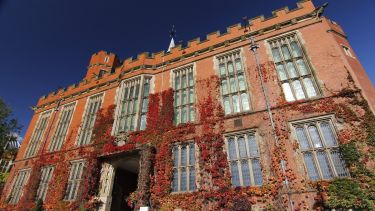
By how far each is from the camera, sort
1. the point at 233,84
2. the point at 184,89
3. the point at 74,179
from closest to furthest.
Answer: the point at 233,84 → the point at 184,89 → the point at 74,179

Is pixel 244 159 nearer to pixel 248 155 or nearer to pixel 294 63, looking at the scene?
pixel 248 155

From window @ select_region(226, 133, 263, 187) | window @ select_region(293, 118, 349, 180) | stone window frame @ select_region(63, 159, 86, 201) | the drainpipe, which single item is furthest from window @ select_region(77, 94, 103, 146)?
window @ select_region(293, 118, 349, 180)

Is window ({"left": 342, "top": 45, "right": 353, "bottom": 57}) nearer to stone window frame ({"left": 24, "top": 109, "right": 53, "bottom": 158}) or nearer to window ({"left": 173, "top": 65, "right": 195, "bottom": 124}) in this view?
window ({"left": 173, "top": 65, "right": 195, "bottom": 124})

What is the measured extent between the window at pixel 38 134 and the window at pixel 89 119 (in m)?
5.89

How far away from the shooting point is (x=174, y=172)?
43.7 ft

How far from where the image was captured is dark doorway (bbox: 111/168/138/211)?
1627cm

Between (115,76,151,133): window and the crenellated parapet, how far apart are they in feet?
2.94

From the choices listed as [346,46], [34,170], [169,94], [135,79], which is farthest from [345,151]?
[34,170]

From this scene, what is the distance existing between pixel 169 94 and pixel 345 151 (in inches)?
427

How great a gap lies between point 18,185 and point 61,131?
5.78m

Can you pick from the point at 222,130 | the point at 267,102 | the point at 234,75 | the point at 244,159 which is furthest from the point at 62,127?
the point at 267,102

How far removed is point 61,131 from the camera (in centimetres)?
2091

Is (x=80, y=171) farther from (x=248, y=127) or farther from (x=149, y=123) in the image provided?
(x=248, y=127)

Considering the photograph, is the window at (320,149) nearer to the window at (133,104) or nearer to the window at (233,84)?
the window at (233,84)
